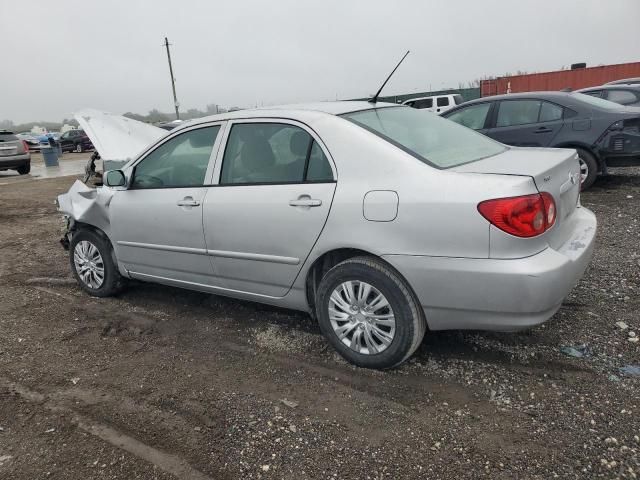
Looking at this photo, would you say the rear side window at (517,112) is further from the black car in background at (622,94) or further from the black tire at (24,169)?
the black tire at (24,169)

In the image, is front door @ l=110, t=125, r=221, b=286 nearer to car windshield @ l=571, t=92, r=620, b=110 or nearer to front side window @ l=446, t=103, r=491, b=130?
front side window @ l=446, t=103, r=491, b=130

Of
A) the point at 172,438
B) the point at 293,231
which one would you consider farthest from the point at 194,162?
the point at 172,438

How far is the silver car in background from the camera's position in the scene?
8.40 feet

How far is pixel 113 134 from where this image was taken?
17.9 feet

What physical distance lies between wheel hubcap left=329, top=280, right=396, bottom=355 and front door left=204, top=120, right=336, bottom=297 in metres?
0.36

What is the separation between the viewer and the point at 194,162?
12.3ft

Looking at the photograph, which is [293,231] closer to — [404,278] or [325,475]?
[404,278]

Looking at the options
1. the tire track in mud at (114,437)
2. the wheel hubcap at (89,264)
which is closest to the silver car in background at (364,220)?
the wheel hubcap at (89,264)

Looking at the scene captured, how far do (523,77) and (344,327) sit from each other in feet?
94.3

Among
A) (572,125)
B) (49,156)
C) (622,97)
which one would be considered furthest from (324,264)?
(49,156)

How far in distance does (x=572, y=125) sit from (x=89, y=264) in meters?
6.34

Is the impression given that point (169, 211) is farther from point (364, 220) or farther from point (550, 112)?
point (550, 112)

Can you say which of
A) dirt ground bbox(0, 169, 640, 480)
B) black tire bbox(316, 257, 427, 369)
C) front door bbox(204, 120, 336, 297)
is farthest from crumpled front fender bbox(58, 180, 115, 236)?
black tire bbox(316, 257, 427, 369)

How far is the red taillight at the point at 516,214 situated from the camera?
2490mm
